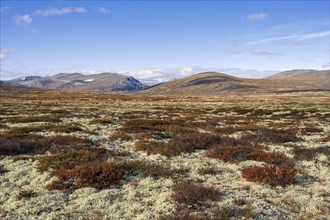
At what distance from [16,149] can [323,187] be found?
1561 centimetres

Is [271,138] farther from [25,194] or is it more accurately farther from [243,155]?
[25,194]

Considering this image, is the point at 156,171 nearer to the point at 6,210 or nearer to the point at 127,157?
the point at 127,157

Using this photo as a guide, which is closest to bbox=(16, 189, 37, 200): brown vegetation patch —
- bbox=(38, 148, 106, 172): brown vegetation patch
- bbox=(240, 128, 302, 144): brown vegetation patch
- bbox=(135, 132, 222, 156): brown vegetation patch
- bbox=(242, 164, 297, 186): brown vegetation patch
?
bbox=(38, 148, 106, 172): brown vegetation patch

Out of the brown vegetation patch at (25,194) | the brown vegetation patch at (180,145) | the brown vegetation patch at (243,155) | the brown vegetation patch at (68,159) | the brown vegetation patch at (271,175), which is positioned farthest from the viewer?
the brown vegetation patch at (180,145)

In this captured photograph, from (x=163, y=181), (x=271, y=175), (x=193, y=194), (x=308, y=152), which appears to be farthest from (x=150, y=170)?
(x=308, y=152)

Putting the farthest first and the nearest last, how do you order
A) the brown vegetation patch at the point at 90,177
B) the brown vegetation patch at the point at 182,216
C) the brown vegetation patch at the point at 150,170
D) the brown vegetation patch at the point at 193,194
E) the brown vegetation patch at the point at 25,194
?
the brown vegetation patch at the point at 150,170 → the brown vegetation patch at the point at 90,177 → the brown vegetation patch at the point at 25,194 → the brown vegetation patch at the point at 193,194 → the brown vegetation patch at the point at 182,216

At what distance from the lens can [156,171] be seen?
14805 mm

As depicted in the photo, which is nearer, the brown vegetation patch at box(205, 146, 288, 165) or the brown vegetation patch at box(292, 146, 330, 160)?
the brown vegetation patch at box(205, 146, 288, 165)

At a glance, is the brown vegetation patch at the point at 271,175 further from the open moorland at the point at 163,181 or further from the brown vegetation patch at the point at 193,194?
the brown vegetation patch at the point at 193,194

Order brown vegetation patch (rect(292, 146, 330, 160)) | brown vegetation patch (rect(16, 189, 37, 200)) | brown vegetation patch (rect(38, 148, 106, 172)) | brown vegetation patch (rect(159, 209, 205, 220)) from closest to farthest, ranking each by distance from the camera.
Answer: brown vegetation patch (rect(159, 209, 205, 220))
brown vegetation patch (rect(16, 189, 37, 200))
brown vegetation patch (rect(38, 148, 106, 172))
brown vegetation patch (rect(292, 146, 330, 160))

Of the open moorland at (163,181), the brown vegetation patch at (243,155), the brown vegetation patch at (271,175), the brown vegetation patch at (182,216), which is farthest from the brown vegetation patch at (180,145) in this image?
the brown vegetation patch at (182,216)

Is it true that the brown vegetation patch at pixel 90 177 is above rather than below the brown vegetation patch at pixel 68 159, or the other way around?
below

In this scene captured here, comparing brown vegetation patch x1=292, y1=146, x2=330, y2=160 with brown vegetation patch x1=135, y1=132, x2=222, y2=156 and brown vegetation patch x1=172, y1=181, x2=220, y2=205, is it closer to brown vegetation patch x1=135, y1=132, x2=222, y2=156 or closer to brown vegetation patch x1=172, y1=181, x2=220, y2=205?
brown vegetation patch x1=135, y1=132, x2=222, y2=156

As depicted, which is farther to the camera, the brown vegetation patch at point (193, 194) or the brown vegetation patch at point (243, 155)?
the brown vegetation patch at point (243, 155)
